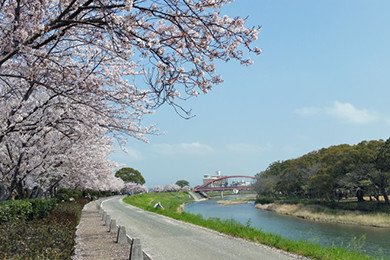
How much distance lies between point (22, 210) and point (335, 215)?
112 feet

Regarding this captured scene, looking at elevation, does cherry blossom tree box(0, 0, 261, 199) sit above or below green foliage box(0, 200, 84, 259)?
above

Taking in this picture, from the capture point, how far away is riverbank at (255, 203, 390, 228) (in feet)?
102

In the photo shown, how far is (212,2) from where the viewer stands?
509 centimetres

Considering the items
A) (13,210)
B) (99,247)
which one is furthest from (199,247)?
(13,210)

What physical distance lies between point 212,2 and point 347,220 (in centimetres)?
3508

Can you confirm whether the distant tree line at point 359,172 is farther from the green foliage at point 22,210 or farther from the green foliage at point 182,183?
the green foliage at point 182,183

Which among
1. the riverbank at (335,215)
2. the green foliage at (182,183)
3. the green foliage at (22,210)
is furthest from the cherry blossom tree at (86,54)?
the green foliage at (182,183)

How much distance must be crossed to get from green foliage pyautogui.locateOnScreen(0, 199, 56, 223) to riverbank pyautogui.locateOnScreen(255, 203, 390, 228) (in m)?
30.2

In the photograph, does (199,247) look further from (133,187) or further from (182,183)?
(182,183)

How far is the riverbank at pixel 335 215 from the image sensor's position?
31186 millimetres

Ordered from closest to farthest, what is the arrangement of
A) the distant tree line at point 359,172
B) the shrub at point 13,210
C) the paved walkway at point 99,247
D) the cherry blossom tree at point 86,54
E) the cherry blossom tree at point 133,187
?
the cherry blossom tree at point 86,54, the paved walkway at point 99,247, the shrub at point 13,210, the distant tree line at point 359,172, the cherry blossom tree at point 133,187

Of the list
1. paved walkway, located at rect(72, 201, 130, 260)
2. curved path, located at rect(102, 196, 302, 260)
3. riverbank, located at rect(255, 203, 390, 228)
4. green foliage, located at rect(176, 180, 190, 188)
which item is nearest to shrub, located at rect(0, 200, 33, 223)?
paved walkway, located at rect(72, 201, 130, 260)

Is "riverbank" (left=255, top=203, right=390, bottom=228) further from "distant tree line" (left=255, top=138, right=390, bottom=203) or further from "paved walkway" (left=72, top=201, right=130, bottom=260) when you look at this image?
"paved walkway" (left=72, top=201, right=130, bottom=260)

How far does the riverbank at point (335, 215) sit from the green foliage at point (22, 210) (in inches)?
1191
